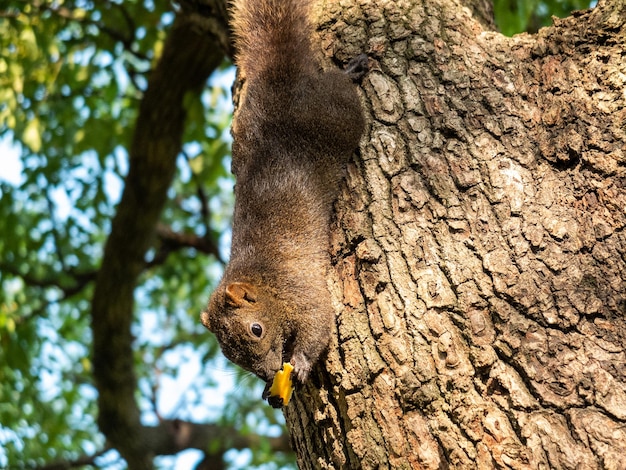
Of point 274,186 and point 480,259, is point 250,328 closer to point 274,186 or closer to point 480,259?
point 274,186

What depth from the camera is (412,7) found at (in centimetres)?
318

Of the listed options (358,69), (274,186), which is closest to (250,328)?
(274,186)

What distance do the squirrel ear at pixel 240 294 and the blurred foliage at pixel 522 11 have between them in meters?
2.05

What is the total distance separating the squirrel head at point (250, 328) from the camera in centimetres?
351

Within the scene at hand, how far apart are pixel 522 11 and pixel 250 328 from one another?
246 centimetres

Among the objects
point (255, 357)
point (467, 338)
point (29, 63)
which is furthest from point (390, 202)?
point (29, 63)

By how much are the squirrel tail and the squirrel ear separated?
1.05m

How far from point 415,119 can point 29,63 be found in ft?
13.5

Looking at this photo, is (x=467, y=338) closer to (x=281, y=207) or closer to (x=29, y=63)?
(x=281, y=207)

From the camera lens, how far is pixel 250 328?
3.51 meters

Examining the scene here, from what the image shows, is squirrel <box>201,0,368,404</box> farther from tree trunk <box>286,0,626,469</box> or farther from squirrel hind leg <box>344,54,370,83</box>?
tree trunk <box>286,0,626,469</box>

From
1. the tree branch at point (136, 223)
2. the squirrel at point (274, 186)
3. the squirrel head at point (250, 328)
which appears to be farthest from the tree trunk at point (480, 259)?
the tree branch at point (136, 223)

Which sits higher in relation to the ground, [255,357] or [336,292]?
[336,292]

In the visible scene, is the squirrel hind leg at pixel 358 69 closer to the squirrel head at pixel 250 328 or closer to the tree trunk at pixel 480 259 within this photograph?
the tree trunk at pixel 480 259
